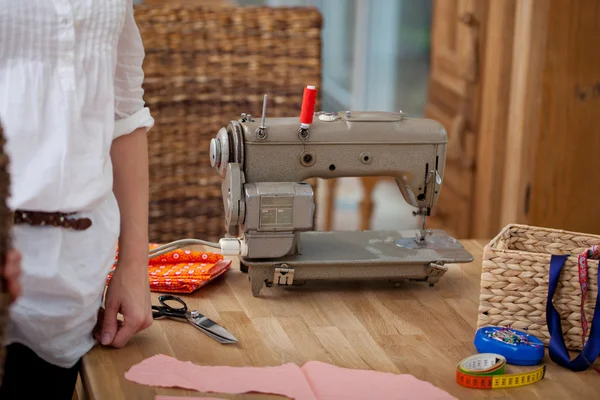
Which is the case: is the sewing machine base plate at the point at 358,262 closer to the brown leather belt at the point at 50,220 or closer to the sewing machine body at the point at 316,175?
the sewing machine body at the point at 316,175

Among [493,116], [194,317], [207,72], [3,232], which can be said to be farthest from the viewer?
[493,116]

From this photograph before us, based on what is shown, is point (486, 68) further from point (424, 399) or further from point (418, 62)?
point (418, 62)

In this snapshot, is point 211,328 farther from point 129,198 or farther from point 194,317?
point 129,198

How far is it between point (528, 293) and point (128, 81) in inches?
29.5

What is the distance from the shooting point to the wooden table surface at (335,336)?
135 cm

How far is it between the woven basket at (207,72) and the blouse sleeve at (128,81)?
1.27 m

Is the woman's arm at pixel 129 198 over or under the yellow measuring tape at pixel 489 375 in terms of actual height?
over

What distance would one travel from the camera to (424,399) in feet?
4.24

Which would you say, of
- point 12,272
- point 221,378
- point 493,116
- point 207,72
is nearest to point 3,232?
point 12,272

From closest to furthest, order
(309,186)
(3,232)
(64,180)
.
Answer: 1. (3,232)
2. (64,180)
3. (309,186)

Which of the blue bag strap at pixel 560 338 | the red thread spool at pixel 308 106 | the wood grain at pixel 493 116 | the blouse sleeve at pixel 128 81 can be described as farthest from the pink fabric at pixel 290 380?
the wood grain at pixel 493 116

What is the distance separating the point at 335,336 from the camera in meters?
1.51

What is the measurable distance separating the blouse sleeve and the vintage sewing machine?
253mm

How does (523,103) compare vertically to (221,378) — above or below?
above
